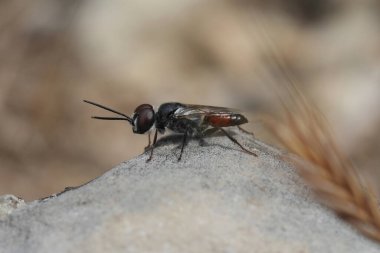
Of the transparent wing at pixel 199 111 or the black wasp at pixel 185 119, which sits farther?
the transparent wing at pixel 199 111

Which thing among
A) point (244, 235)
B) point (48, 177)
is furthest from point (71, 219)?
point (48, 177)

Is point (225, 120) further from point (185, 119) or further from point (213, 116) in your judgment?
point (185, 119)

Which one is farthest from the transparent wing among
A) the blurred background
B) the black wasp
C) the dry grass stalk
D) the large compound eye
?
the blurred background

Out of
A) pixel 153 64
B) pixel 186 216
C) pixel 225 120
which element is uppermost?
pixel 186 216

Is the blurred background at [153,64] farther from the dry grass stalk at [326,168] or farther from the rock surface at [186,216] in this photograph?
the dry grass stalk at [326,168]

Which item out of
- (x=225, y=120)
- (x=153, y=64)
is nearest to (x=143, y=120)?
(x=225, y=120)

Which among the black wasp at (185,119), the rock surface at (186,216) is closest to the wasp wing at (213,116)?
the black wasp at (185,119)

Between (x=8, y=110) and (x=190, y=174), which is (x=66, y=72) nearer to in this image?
(x=8, y=110)
